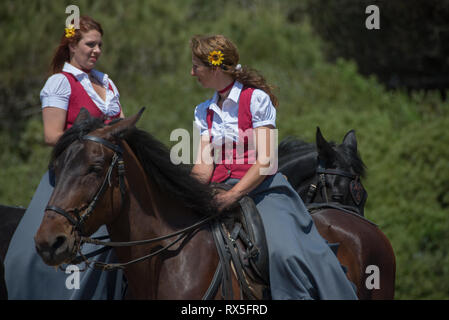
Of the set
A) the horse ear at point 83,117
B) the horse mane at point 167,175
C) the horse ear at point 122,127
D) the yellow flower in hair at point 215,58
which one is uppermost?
the yellow flower in hair at point 215,58

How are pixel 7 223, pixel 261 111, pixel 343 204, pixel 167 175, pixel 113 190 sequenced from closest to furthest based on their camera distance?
1. pixel 113 190
2. pixel 167 175
3. pixel 261 111
4. pixel 7 223
5. pixel 343 204

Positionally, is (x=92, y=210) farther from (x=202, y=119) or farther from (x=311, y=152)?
(x=311, y=152)

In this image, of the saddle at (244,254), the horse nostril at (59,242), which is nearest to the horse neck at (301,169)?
the saddle at (244,254)

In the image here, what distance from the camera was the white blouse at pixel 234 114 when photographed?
4.01 m

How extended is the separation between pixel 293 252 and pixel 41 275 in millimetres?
1864

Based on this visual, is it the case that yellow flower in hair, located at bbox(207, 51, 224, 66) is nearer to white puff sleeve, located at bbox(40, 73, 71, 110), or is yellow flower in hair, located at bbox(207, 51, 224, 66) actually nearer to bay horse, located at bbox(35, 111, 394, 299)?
bay horse, located at bbox(35, 111, 394, 299)

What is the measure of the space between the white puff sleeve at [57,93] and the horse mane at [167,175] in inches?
31.6

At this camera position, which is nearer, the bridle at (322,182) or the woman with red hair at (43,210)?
the woman with red hair at (43,210)

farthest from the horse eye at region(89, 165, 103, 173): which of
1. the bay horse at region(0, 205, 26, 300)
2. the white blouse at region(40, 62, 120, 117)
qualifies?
the bay horse at region(0, 205, 26, 300)

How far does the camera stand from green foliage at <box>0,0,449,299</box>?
9.66 metres

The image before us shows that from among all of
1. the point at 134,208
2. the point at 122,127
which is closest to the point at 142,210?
the point at 134,208

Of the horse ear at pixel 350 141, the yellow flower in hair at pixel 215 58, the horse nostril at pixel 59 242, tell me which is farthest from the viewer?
the horse ear at pixel 350 141

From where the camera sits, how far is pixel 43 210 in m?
4.17

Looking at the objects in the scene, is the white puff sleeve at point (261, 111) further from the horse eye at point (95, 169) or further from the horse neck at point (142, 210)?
the horse eye at point (95, 169)
